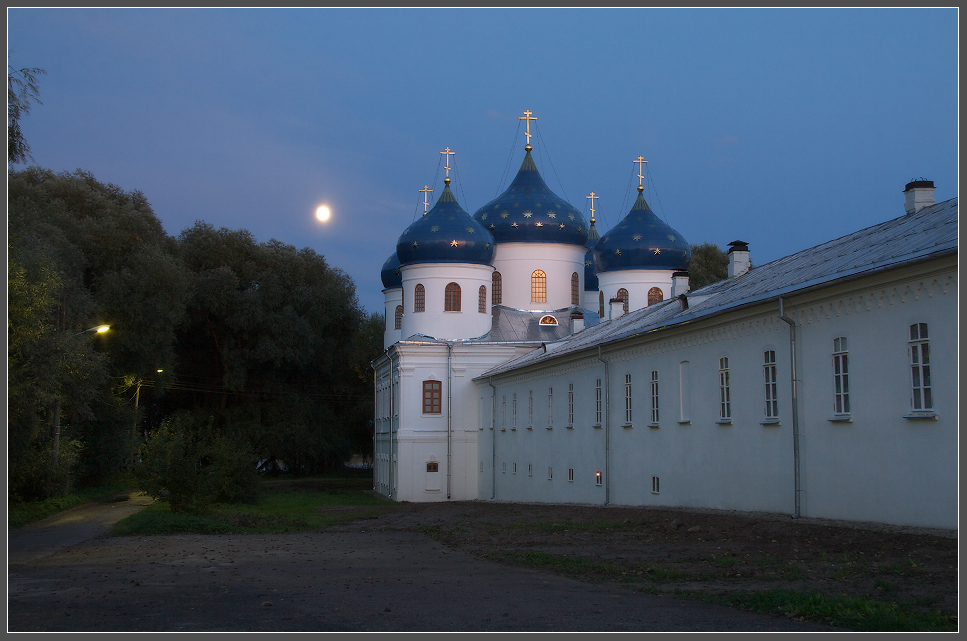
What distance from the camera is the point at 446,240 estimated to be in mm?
40156

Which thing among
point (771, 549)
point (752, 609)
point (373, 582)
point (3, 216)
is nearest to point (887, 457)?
point (771, 549)

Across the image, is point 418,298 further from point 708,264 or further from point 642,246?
point 708,264

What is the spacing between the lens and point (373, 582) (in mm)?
11242

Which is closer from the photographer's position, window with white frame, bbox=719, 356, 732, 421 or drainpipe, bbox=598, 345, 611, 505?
window with white frame, bbox=719, 356, 732, 421

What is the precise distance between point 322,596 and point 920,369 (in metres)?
8.93

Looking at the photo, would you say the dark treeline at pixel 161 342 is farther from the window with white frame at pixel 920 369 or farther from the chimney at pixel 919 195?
the chimney at pixel 919 195

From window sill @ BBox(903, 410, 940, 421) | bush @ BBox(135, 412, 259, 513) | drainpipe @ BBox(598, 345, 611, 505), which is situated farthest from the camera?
drainpipe @ BBox(598, 345, 611, 505)

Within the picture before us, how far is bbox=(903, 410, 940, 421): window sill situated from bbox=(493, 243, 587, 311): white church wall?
30.8 m

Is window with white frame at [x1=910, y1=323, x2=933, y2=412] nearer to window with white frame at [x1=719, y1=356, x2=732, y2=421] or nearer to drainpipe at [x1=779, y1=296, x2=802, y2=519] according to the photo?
drainpipe at [x1=779, y1=296, x2=802, y2=519]

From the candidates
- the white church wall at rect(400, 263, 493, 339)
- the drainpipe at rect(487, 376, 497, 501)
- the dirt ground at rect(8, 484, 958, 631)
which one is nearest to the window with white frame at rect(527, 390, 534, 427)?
the drainpipe at rect(487, 376, 497, 501)

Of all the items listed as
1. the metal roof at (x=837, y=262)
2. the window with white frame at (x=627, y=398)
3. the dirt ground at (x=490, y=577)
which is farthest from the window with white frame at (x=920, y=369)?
the window with white frame at (x=627, y=398)

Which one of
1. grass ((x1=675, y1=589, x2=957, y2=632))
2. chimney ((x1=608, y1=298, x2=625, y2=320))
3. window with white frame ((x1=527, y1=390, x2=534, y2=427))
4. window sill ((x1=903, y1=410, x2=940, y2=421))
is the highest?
chimney ((x1=608, y1=298, x2=625, y2=320))

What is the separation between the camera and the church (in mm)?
14234

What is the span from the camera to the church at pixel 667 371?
14.2m
